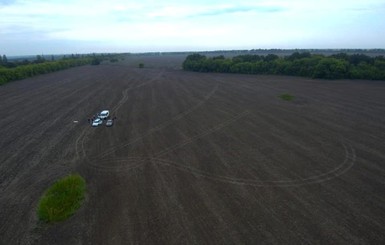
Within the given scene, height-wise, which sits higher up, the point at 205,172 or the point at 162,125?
the point at 205,172

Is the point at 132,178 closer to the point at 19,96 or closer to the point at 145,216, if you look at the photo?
the point at 145,216

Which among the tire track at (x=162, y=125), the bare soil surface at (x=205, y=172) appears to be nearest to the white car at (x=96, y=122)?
the bare soil surface at (x=205, y=172)

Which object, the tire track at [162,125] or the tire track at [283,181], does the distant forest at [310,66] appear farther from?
the tire track at [283,181]

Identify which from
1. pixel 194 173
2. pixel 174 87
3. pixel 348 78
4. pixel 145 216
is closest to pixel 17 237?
pixel 145 216

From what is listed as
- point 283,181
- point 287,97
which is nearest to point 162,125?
point 283,181

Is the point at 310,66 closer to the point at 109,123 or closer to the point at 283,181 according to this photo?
the point at 109,123

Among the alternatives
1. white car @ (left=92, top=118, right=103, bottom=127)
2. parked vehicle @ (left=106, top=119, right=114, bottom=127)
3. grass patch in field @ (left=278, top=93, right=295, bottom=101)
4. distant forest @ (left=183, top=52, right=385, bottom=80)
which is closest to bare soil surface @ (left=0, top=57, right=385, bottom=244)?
parked vehicle @ (left=106, top=119, right=114, bottom=127)

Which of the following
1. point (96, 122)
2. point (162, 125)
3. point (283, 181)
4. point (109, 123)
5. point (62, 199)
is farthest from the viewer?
point (96, 122)

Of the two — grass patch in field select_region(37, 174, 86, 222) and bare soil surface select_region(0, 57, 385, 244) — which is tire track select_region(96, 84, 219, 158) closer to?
bare soil surface select_region(0, 57, 385, 244)
